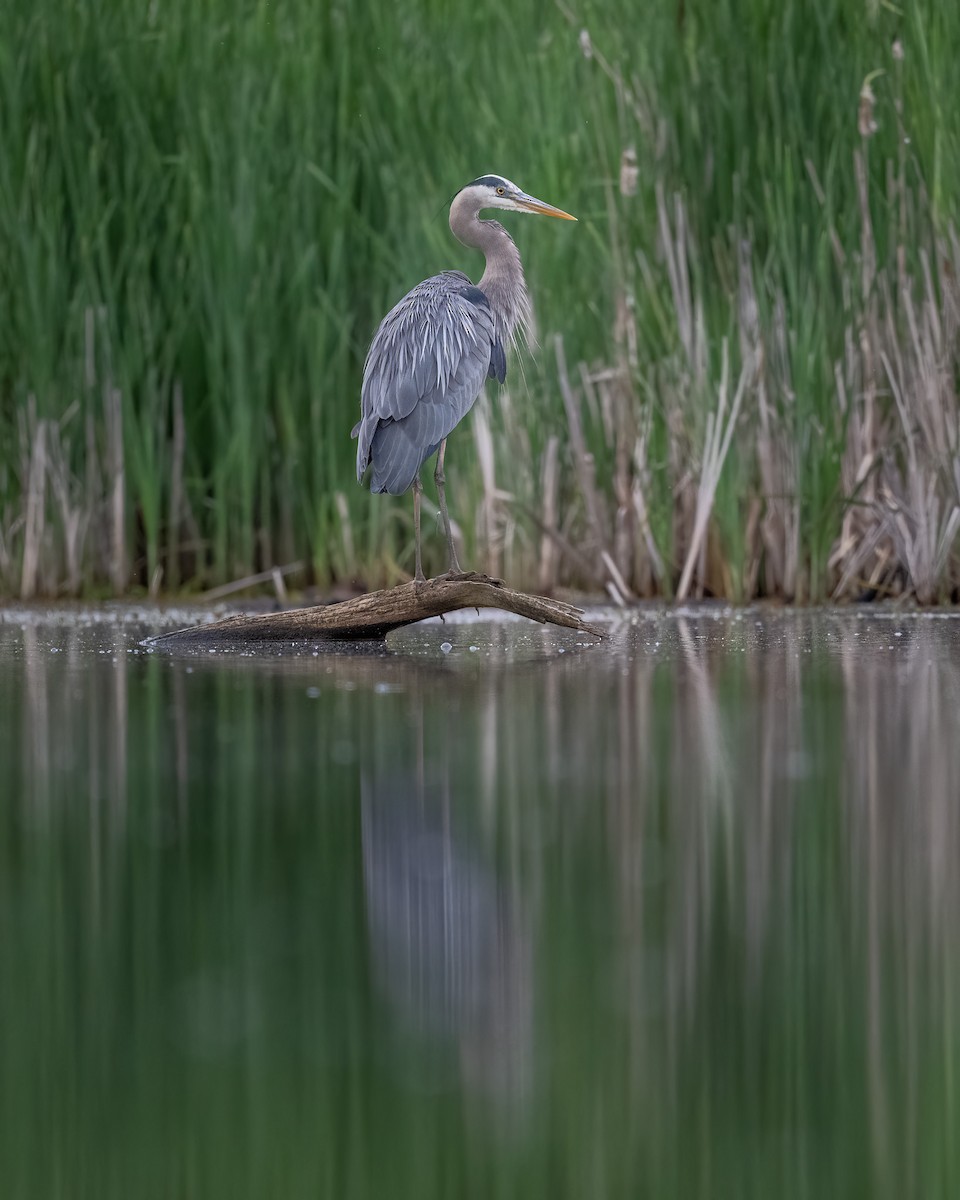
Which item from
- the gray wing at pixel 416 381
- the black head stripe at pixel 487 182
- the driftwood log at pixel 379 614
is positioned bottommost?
the driftwood log at pixel 379 614

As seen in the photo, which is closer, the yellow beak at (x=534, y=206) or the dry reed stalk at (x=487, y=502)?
the yellow beak at (x=534, y=206)

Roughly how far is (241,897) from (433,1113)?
101 centimetres

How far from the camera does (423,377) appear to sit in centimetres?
679

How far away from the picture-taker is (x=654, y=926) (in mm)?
2781

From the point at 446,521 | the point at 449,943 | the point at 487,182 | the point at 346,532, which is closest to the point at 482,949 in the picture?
the point at 449,943

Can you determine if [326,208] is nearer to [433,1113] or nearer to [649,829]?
[649,829]

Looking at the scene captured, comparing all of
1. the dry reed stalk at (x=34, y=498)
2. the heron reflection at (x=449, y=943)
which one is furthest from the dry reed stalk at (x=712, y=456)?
the heron reflection at (x=449, y=943)

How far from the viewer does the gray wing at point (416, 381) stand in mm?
6781

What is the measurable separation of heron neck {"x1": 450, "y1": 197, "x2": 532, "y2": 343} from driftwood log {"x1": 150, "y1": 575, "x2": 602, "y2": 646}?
1215 millimetres

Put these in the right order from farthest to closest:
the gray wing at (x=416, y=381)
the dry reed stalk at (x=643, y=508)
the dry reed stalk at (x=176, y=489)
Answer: the dry reed stalk at (x=176, y=489) < the dry reed stalk at (x=643, y=508) < the gray wing at (x=416, y=381)

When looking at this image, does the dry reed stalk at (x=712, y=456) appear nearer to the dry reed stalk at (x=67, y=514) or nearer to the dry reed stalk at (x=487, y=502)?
the dry reed stalk at (x=487, y=502)

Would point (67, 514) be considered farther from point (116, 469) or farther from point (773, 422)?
point (773, 422)

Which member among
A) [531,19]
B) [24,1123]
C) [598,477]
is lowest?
[24,1123]

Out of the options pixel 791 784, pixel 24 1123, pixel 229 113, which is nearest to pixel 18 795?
pixel 791 784
